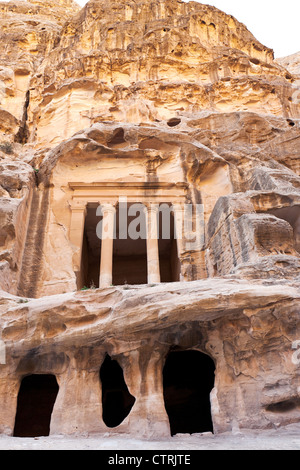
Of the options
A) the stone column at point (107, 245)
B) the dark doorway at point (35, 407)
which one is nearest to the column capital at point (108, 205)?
the stone column at point (107, 245)

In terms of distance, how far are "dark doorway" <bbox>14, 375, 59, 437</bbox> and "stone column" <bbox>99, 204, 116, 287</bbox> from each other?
3734 millimetres

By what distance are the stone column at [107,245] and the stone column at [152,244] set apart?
1397mm

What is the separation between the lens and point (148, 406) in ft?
25.4

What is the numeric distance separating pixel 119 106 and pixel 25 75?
10322mm

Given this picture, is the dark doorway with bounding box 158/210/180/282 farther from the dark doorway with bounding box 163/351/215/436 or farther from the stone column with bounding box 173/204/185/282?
the dark doorway with bounding box 163/351/215/436

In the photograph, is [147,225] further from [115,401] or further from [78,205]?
[115,401]

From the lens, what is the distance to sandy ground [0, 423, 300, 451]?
559cm

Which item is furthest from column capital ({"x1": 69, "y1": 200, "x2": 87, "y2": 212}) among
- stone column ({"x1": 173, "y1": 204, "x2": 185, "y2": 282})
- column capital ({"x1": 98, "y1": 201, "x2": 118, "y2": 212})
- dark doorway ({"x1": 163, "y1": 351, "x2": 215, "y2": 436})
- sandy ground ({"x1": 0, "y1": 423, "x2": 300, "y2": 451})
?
sandy ground ({"x1": 0, "y1": 423, "x2": 300, "y2": 451})

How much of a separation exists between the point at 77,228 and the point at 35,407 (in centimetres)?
634

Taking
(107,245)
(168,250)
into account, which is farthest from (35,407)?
(168,250)

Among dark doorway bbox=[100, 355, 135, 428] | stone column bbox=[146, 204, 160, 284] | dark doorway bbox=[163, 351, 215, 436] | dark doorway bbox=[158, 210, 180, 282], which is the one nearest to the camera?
dark doorway bbox=[163, 351, 215, 436]

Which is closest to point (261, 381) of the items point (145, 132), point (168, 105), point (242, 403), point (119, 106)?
point (242, 403)

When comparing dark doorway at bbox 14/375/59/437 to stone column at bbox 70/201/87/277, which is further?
stone column at bbox 70/201/87/277
